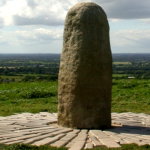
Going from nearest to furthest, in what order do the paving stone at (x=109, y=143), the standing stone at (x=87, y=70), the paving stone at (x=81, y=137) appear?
the paving stone at (x=109, y=143) → the paving stone at (x=81, y=137) → the standing stone at (x=87, y=70)

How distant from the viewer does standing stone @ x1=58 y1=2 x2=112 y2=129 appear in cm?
688

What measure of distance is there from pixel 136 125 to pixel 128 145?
1.89 metres

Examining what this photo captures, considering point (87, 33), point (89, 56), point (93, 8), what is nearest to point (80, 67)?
point (89, 56)

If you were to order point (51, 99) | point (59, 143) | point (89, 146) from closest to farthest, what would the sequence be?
point (89, 146)
point (59, 143)
point (51, 99)

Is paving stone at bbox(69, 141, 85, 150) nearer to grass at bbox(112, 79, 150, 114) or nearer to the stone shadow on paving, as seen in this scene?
the stone shadow on paving

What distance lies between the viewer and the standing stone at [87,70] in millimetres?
6883

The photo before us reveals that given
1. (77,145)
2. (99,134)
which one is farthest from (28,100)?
(77,145)

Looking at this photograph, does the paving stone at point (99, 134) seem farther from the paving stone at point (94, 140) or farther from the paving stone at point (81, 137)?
the paving stone at point (81, 137)

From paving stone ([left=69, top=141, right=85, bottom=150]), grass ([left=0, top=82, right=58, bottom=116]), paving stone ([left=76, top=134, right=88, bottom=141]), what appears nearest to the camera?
paving stone ([left=69, top=141, right=85, bottom=150])

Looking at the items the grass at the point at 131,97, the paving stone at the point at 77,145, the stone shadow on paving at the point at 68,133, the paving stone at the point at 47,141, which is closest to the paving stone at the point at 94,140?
the stone shadow on paving at the point at 68,133

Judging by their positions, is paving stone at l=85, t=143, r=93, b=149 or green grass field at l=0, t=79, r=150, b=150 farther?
green grass field at l=0, t=79, r=150, b=150

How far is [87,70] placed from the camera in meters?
6.87

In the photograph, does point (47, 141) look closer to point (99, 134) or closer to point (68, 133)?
point (68, 133)

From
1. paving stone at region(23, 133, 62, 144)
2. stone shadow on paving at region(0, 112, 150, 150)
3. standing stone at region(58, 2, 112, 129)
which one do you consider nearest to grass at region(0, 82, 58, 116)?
stone shadow on paving at region(0, 112, 150, 150)
